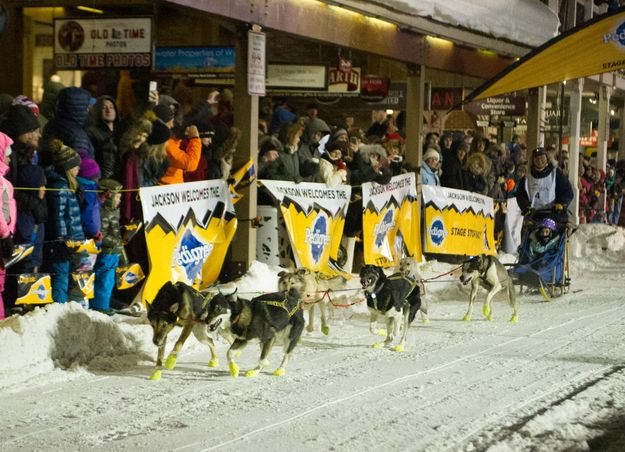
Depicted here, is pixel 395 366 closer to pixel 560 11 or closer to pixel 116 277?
pixel 116 277

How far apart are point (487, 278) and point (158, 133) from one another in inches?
152

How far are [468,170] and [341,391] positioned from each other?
956 cm

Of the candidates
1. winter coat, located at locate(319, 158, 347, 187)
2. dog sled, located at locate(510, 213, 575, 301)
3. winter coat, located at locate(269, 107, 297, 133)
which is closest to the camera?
winter coat, located at locate(319, 158, 347, 187)

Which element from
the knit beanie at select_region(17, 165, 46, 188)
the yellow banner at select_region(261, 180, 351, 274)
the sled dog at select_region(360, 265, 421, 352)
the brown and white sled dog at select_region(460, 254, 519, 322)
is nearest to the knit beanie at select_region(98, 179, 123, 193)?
the knit beanie at select_region(17, 165, 46, 188)

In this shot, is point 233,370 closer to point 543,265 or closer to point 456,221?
point 543,265

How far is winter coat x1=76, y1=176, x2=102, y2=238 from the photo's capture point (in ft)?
30.8

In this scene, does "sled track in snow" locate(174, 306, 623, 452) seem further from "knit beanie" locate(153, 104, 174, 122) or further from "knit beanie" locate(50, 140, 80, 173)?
"knit beanie" locate(153, 104, 174, 122)

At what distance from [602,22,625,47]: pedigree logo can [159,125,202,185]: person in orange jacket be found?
6446 mm

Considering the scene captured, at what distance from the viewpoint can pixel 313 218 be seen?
41.0 feet

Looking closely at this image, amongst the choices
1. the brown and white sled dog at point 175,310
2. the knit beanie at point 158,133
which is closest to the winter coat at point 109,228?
the knit beanie at point 158,133

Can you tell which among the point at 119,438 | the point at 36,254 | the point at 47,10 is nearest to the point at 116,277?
the point at 36,254

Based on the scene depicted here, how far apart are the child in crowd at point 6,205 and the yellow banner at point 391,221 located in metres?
5.90

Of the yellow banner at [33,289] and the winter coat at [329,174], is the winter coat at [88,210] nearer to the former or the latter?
the yellow banner at [33,289]

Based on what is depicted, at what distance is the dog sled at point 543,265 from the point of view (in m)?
13.6
